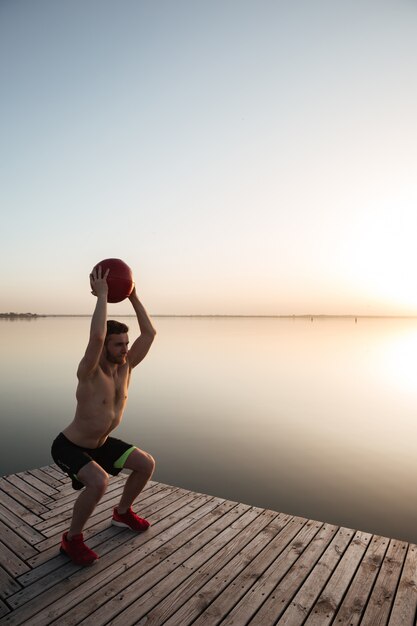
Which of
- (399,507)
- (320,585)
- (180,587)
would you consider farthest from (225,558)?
(399,507)

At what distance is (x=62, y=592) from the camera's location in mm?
3254

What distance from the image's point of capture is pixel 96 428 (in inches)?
145

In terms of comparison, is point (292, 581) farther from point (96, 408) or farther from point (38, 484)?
point (38, 484)

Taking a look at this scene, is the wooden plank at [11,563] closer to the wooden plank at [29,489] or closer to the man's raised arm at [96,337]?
the wooden plank at [29,489]

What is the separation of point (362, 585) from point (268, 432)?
8717 millimetres

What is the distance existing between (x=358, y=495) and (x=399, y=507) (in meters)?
0.74

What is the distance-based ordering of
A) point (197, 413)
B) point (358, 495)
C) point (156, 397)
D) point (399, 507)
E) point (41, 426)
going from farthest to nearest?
point (156, 397) → point (197, 413) → point (41, 426) → point (358, 495) → point (399, 507)

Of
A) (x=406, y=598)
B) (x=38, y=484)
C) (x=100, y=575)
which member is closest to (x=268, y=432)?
(x=38, y=484)

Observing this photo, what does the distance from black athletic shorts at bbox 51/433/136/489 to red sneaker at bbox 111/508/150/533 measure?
2.04 ft

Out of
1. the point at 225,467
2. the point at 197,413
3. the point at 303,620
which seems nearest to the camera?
the point at 303,620

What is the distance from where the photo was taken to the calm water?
7.98 meters

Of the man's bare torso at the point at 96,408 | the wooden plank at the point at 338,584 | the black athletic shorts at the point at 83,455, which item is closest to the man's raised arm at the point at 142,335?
the man's bare torso at the point at 96,408

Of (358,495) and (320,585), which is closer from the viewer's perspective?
(320,585)

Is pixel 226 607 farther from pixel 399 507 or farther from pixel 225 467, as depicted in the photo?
pixel 225 467
